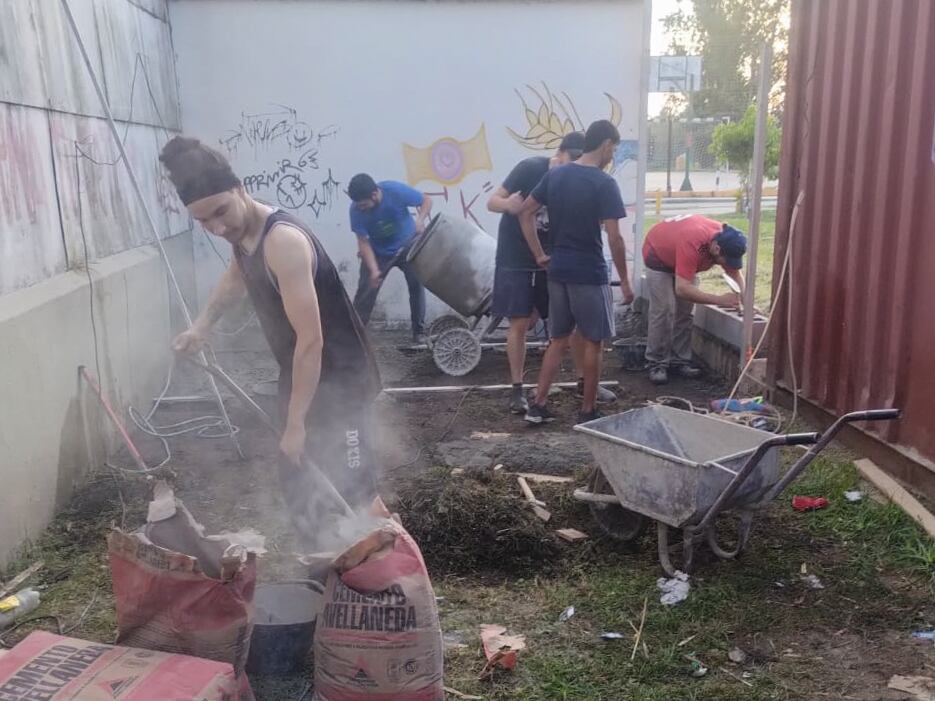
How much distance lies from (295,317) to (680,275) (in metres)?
4.88

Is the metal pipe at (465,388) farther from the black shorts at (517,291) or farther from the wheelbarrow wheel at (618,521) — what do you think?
the wheelbarrow wheel at (618,521)

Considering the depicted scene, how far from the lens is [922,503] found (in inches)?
169

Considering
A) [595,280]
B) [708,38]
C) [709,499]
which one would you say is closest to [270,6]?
[595,280]

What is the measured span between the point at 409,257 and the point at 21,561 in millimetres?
4317

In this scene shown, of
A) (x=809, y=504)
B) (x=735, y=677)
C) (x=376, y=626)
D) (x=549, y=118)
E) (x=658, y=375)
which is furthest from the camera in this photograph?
(x=549, y=118)

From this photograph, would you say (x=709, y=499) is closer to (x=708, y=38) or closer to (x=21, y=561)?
(x=21, y=561)

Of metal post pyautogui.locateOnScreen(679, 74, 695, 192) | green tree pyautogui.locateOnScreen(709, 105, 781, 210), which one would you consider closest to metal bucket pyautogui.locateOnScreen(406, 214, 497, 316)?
green tree pyautogui.locateOnScreen(709, 105, 781, 210)

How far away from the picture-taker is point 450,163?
9.88m

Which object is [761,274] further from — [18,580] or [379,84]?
[18,580]

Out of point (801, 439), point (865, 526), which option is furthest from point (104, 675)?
point (865, 526)

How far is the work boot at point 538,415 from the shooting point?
6.20 meters

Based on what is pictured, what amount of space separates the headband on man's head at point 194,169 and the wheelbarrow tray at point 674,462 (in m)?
2.11

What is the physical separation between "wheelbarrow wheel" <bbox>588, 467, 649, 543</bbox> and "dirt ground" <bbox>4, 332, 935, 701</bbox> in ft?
0.23

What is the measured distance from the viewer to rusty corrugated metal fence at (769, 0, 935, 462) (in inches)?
174
